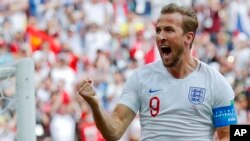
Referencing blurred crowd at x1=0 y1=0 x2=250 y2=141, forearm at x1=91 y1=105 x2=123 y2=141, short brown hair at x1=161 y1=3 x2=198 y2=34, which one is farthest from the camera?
blurred crowd at x1=0 y1=0 x2=250 y2=141

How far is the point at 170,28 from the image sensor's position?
17.9 ft

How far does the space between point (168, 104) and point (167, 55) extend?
30cm

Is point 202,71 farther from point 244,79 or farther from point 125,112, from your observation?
point 244,79

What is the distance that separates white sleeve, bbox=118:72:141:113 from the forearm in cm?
14

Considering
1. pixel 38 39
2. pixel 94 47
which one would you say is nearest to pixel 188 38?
pixel 38 39

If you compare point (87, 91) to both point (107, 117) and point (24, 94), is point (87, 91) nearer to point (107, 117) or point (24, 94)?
point (107, 117)

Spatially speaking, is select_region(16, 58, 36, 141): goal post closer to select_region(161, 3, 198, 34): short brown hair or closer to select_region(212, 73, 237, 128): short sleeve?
select_region(161, 3, 198, 34): short brown hair

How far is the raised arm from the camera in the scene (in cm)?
516

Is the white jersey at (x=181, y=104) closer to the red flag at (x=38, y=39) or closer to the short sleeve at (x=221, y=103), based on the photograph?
the short sleeve at (x=221, y=103)

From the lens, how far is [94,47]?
47.1 feet

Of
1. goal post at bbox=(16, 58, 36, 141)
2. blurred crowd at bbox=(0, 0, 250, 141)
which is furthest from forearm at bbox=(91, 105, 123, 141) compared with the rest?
blurred crowd at bbox=(0, 0, 250, 141)

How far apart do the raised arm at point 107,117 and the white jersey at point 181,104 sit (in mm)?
59

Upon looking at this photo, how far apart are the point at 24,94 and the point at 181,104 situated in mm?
→ 1374

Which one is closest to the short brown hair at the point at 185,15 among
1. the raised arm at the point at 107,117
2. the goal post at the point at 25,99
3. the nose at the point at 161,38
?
the nose at the point at 161,38
